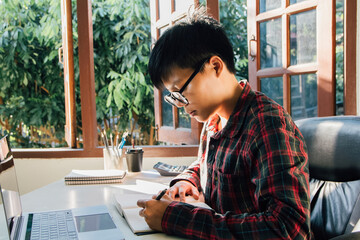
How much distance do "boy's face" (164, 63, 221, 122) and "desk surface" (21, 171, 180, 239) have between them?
1.30ft

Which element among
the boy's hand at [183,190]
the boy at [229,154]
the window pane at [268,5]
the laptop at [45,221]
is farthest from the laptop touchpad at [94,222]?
the window pane at [268,5]

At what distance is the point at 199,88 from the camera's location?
1024 mm

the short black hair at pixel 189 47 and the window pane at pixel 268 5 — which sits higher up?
the window pane at pixel 268 5

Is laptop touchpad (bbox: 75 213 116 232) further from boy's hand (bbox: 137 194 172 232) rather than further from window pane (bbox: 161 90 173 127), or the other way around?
window pane (bbox: 161 90 173 127)

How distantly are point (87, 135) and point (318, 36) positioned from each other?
150 cm

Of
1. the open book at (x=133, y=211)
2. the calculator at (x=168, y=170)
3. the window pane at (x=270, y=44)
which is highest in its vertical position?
the window pane at (x=270, y=44)

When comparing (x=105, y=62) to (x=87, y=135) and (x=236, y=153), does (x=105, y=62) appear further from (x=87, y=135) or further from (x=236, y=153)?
(x=236, y=153)

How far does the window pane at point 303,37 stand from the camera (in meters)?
1.88

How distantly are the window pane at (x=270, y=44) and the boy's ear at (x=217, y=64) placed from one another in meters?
1.11

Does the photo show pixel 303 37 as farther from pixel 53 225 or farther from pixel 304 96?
pixel 53 225

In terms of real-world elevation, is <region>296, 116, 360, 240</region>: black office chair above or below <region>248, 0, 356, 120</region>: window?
below

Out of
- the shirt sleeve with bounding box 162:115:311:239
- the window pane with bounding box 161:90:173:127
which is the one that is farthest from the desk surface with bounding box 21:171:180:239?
the window pane with bounding box 161:90:173:127

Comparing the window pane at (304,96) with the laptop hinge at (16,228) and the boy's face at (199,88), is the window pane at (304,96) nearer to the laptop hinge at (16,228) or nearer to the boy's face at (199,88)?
the boy's face at (199,88)

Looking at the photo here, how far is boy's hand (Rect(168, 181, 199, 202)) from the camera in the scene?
1.19 meters
